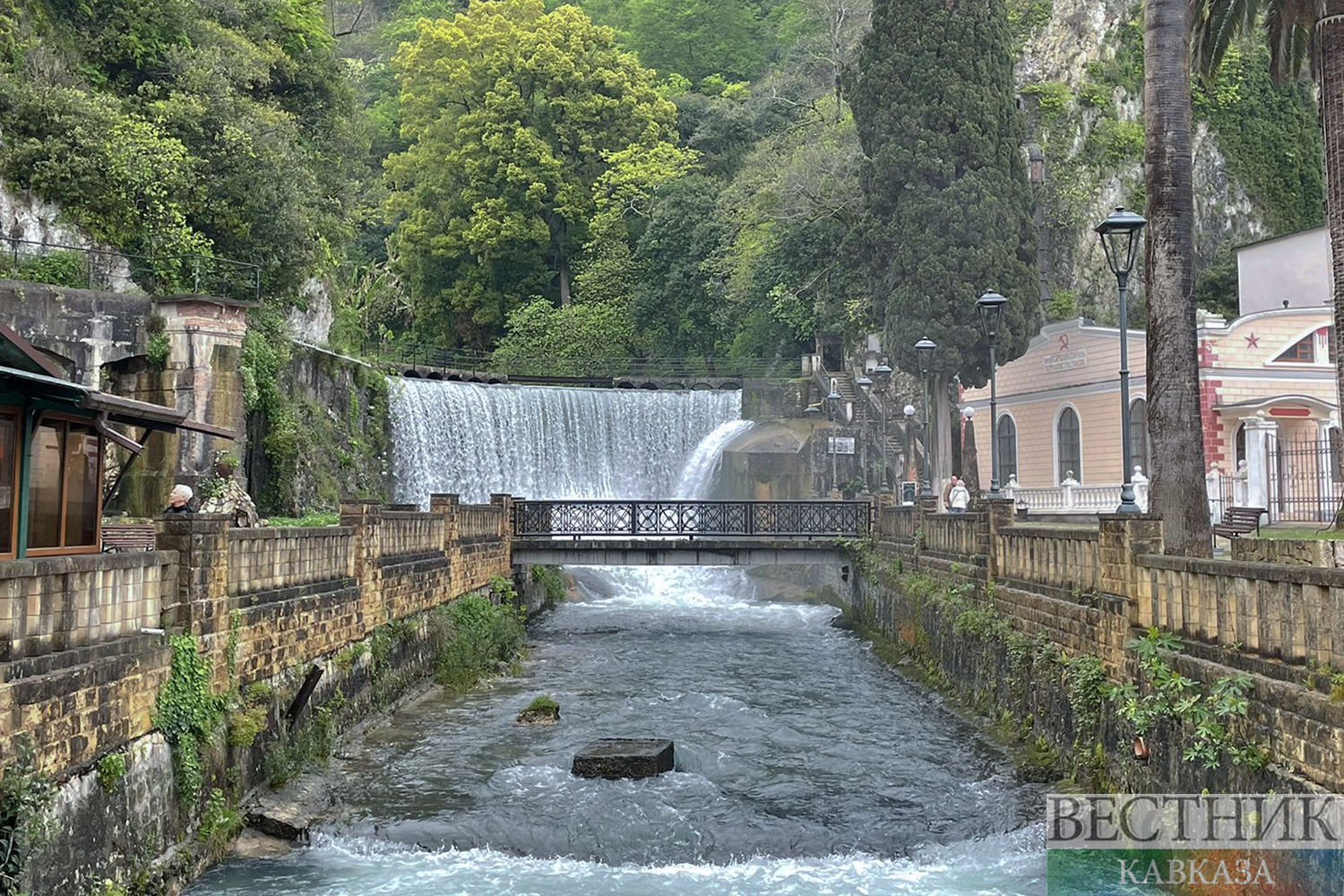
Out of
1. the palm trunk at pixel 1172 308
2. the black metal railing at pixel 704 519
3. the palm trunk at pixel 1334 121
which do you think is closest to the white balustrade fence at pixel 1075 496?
the black metal railing at pixel 704 519

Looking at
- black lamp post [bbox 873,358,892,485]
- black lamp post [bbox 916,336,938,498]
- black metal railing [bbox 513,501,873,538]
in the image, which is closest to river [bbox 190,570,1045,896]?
black metal railing [bbox 513,501,873,538]

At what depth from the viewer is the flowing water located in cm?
1002

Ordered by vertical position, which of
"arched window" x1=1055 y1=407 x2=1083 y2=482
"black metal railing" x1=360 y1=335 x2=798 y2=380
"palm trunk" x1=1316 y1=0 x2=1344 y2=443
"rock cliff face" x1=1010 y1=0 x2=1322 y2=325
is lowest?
"arched window" x1=1055 y1=407 x2=1083 y2=482

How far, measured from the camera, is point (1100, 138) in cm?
4416

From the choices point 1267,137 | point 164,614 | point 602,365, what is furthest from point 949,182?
point 164,614

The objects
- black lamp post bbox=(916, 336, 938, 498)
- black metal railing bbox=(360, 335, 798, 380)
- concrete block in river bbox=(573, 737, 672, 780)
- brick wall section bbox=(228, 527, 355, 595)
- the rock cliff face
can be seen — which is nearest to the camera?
brick wall section bbox=(228, 527, 355, 595)

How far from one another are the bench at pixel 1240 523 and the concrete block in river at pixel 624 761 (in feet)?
30.6

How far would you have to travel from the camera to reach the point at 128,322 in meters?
20.1

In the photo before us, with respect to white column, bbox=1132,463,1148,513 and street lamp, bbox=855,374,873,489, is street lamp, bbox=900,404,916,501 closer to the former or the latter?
street lamp, bbox=855,374,873,489

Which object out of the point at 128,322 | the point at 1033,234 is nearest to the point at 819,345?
the point at 1033,234

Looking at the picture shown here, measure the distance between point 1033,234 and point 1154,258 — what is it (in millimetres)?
20344

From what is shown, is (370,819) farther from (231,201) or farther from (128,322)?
(231,201)

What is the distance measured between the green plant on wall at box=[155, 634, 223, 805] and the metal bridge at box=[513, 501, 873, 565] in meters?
16.4

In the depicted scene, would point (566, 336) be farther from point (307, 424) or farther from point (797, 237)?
point (307, 424)
